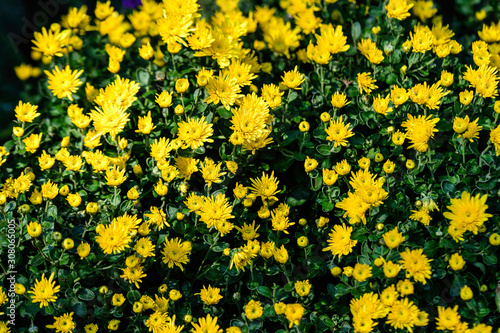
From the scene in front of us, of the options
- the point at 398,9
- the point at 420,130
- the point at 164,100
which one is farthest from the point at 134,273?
the point at 398,9

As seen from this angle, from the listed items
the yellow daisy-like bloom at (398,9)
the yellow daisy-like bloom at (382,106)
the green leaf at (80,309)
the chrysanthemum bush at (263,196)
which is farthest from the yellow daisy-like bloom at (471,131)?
the green leaf at (80,309)

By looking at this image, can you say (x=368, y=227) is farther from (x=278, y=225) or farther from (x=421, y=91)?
(x=421, y=91)

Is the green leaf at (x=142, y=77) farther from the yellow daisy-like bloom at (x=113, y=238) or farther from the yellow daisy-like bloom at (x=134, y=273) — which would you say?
the yellow daisy-like bloom at (x=134, y=273)

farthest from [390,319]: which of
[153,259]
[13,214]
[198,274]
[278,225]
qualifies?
[13,214]

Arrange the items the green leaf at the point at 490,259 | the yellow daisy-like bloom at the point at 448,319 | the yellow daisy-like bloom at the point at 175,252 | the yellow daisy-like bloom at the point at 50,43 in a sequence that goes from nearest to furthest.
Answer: the yellow daisy-like bloom at the point at 448,319
the green leaf at the point at 490,259
the yellow daisy-like bloom at the point at 175,252
the yellow daisy-like bloom at the point at 50,43

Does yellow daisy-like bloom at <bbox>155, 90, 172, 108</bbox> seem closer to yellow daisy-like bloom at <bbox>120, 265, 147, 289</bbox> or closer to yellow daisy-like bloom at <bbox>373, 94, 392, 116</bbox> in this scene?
yellow daisy-like bloom at <bbox>120, 265, 147, 289</bbox>

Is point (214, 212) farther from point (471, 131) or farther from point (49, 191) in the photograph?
point (471, 131)

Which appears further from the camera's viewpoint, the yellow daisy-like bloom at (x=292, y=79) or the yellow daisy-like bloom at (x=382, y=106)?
the yellow daisy-like bloom at (x=292, y=79)
